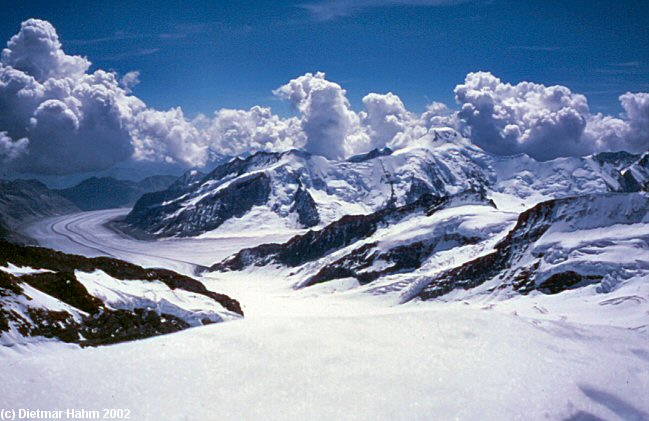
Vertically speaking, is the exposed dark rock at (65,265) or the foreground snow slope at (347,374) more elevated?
the exposed dark rock at (65,265)

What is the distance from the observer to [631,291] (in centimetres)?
6016

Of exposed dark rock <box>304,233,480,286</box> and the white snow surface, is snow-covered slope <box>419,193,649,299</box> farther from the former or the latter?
the white snow surface

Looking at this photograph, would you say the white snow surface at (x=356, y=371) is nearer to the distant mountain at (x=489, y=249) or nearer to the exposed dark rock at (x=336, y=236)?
the distant mountain at (x=489, y=249)

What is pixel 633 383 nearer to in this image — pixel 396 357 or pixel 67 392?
pixel 396 357

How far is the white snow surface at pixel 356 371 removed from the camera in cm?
2141

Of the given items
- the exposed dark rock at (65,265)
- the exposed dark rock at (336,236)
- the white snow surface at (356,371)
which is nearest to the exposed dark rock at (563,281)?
the white snow surface at (356,371)

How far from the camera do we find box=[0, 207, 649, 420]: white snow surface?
21406 mm

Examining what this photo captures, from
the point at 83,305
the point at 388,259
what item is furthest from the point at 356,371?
the point at 388,259

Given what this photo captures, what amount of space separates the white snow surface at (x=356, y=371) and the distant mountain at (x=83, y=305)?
2138mm

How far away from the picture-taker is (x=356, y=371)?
25.0 m

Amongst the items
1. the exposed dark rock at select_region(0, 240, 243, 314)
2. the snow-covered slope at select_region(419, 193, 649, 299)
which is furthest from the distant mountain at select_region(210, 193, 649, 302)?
the exposed dark rock at select_region(0, 240, 243, 314)

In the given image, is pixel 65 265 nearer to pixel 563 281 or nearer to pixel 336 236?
pixel 563 281

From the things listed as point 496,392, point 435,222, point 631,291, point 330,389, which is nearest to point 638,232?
point 631,291

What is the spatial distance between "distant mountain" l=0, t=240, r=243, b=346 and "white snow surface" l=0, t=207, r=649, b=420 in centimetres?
214
